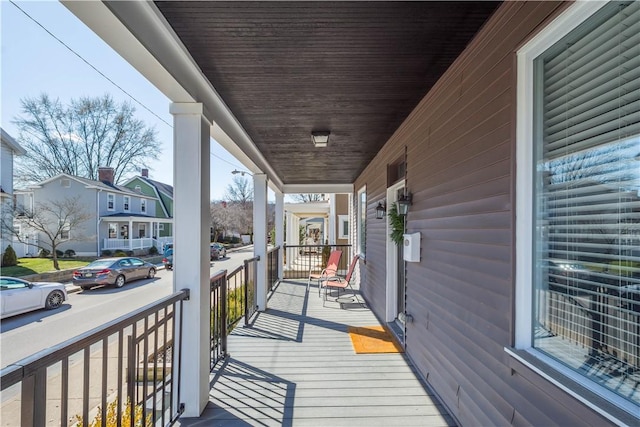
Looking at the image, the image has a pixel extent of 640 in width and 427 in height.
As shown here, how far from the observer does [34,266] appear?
19.8 ft

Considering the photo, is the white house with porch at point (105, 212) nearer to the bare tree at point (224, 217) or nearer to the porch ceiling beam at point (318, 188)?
the porch ceiling beam at point (318, 188)

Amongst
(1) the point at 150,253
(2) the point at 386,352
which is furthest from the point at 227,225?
(2) the point at 386,352

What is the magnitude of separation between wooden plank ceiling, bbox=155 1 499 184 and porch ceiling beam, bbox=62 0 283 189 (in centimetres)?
6

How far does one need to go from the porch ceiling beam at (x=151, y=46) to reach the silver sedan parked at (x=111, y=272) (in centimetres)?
730

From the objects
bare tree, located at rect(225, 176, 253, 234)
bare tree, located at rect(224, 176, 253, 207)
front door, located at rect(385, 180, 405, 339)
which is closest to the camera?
front door, located at rect(385, 180, 405, 339)

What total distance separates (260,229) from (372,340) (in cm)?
254

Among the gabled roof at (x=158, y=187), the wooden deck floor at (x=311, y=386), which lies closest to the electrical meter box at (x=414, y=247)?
the wooden deck floor at (x=311, y=386)

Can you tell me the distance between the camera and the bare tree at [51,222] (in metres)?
5.52

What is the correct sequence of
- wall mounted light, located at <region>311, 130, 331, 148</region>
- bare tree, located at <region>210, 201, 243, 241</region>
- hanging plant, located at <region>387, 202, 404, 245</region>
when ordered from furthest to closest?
1. bare tree, located at <region>210, 201, 243, 241</region>
2. hanging plant, located at <region>387, 202, 404, 245</region>
3. wall mounted light, located at <region>311, 130, 331, 148</region>

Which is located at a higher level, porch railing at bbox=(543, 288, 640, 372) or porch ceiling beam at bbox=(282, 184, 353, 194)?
porch ceiling beam at bbox=(282, 184, 353, 194)

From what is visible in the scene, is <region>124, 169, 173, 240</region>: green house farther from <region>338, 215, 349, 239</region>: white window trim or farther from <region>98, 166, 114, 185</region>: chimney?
<region>338, 215, 349, 239</region>: white window trim

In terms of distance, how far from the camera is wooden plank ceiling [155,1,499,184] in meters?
1.58

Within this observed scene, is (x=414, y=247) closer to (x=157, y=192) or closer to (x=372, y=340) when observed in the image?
(x=372, y=340)

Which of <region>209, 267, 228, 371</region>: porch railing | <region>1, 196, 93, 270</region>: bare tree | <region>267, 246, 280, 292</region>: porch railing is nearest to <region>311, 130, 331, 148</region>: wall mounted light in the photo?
<region>209, 267, 228, 371</region>: porch railing
